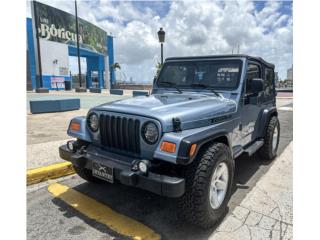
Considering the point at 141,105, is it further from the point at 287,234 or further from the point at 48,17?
the point at 48,17

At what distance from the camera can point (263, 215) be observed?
9.45 feet

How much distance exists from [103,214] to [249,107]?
2.72m

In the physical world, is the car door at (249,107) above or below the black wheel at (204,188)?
above

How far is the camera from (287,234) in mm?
2545

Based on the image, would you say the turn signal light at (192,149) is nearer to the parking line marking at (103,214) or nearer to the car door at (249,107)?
the parking line marking at (103,214)

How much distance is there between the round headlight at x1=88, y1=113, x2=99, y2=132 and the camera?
9.88 feet

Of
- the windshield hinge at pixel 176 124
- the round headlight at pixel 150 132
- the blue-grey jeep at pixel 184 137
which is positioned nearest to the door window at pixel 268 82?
the blue-grey jeep at pixel 184 137

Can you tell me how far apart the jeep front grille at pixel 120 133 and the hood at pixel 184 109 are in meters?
0.10

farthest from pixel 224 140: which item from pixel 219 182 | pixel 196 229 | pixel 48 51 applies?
pixel 48 51

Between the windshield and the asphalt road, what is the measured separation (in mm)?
1593

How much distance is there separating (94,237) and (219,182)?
1.46 m

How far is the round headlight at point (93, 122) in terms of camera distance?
3011 millimetres

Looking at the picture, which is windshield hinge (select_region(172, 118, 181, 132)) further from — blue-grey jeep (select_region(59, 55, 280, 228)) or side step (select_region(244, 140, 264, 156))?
side step (select_region(244, 140, 264, 156))

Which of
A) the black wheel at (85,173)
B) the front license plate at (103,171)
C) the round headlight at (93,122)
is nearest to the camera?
the front license plate at (103,171)
